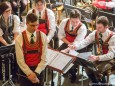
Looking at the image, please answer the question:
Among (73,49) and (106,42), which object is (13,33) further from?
(106,42)

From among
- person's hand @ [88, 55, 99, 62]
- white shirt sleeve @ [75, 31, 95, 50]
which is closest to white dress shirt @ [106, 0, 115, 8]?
white shirt sleeve @ [75, 31, 95, 50]

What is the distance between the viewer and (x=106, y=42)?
4.21 meters

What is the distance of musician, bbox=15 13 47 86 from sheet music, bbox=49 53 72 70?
0.63 ft

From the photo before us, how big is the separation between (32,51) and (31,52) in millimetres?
18

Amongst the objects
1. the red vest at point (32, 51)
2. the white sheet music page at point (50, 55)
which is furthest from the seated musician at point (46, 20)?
the red vest at point (32, 51)

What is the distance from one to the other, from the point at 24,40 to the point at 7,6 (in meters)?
1.17

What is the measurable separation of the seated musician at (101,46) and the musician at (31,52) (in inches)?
32.8

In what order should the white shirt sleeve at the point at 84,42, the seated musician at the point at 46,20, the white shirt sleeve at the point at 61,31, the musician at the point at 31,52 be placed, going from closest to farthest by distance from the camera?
the musician at the point at 31,52, the white shirt sleeve at the point at 84,42, the white shirt sleeve at the point at 61,31, the seated musician at the point at 46,20

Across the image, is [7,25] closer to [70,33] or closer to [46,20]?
[46,20]

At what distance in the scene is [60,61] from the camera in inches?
147

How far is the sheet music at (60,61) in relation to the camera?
3.67 metres

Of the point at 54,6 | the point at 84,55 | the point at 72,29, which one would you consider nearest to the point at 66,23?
the point at 72,29

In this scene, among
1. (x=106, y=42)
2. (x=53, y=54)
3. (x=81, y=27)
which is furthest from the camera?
(x=81, y=27)

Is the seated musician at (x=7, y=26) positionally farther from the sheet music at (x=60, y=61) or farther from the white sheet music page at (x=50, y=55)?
the sheet music at (x=60, y=61)
